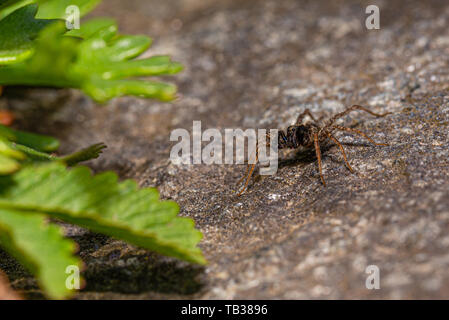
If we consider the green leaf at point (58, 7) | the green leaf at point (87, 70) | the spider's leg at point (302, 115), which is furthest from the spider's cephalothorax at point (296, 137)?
the green leaf at point (58, 7)

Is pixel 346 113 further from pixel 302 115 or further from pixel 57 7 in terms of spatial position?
pixel 57 7

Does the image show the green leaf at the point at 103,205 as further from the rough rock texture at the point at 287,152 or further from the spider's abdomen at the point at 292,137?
the spider's abdomen at the point at 292,137

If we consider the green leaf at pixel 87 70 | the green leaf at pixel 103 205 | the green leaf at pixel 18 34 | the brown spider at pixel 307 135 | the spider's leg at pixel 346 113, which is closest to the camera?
the green leaf at pixel 87 70

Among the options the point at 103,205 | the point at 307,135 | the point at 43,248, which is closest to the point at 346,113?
the point at 307,135

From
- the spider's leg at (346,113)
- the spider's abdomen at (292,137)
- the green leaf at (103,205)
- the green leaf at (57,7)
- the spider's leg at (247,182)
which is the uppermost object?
the green leaf at (57,7)

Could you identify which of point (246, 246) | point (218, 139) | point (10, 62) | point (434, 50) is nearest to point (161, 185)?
point (218, 139)

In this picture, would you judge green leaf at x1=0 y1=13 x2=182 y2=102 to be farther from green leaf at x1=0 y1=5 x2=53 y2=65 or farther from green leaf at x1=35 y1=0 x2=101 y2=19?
green leaf at x1=35 y1=0 x2=101 y2=19
